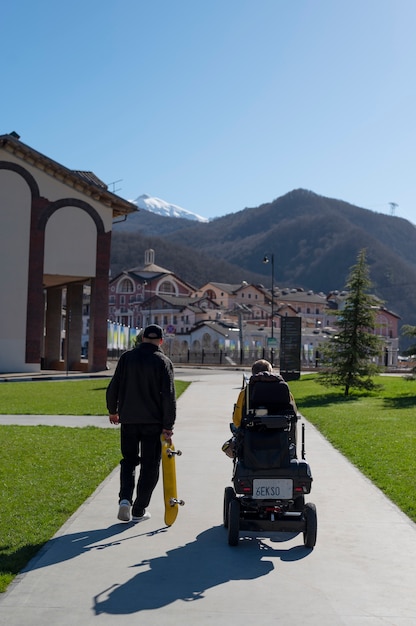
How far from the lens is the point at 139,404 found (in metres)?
8.31

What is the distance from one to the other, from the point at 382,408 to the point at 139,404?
17.3m

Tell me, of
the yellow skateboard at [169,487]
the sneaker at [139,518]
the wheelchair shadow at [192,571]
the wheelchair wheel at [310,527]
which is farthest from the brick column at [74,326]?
the wheelchair wheel at [310,527]

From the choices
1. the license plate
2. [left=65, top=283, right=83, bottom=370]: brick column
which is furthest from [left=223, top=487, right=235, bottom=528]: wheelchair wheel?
[left=65, top=283, right=83, bottom=370]: brick column

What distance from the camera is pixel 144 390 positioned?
8.34m

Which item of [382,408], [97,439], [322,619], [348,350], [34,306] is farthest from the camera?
[34,306]

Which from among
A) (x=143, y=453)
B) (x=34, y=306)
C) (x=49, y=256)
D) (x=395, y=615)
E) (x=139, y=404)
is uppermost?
(x=49, y=256)

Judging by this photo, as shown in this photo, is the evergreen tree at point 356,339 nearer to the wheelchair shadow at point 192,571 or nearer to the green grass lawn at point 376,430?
the green grass lawn at point 376,430

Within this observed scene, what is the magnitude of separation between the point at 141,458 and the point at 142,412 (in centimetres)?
52

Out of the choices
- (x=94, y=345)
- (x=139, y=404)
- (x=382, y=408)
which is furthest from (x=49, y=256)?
(x=139, y=404)

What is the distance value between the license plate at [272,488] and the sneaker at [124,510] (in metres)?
1.50

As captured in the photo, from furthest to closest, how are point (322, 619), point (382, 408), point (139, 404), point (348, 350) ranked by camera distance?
point (348, 350)
point (382, 408)
point (139, 404)
point (322, 619)

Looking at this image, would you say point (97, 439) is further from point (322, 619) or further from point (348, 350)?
point (348, 350)

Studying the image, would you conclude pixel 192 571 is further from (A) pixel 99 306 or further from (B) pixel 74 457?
(A) pixel 99 306

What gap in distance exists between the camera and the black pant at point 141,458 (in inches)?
328
